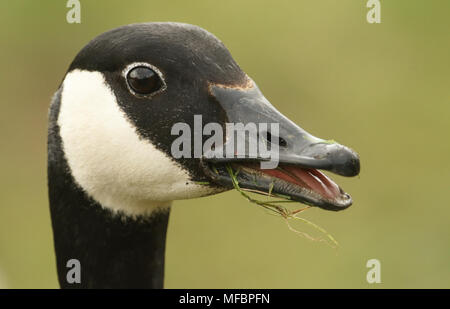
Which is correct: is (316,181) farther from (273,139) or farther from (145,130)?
(145,130)

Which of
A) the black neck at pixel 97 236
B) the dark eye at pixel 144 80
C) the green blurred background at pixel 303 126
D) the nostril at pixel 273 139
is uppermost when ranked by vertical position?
the green blurred background at pixel 303 126

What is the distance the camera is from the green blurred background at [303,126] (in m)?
7.02

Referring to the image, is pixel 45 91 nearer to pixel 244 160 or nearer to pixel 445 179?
pixel 445 179

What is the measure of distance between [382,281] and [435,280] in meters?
0.46

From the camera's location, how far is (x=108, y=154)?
3.24 m

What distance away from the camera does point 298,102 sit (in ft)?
29.8

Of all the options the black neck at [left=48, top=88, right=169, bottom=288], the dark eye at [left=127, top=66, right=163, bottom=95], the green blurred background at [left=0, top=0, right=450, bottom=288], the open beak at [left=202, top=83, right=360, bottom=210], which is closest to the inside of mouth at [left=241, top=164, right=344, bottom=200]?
the open beak at [left=202, top=83, right=360, bottom=210]

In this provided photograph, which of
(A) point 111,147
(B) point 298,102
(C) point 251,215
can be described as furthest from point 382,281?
(A) point 111,147

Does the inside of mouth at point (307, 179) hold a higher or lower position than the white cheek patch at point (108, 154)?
lower

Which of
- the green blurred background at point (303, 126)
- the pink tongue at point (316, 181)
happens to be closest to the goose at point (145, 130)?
the pink tongue at point (316, 181)

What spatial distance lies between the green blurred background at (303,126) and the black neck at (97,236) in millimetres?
3192

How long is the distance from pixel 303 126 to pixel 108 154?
5579mm

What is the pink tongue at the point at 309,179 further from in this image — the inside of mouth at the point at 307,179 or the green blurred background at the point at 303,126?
the green blurred background at the point at 303,126

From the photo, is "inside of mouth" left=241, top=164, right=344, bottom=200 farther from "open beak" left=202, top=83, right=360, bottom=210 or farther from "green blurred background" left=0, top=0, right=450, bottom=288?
"green blurred background" left=0, top=0, right=450, bottom=288
